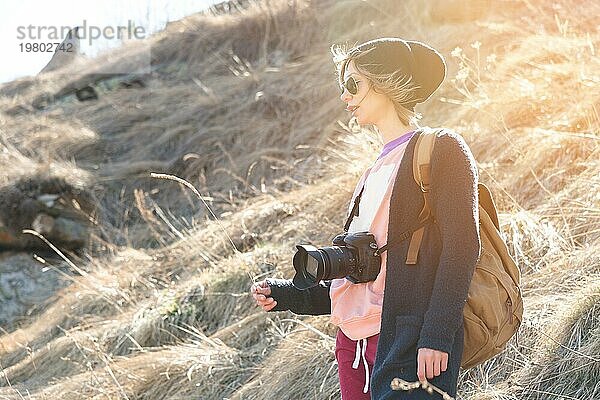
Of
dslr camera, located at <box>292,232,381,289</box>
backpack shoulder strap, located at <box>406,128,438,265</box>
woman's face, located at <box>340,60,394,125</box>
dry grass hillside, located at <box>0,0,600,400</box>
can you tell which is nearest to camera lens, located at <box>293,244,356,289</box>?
dslr camera, located at <box>292,232,381,289</box>

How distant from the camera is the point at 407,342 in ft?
6.31

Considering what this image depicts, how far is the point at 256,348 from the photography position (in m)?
4.19

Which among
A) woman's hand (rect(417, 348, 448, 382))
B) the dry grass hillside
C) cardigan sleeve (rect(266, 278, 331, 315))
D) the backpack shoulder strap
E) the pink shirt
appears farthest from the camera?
the dry grass hillside

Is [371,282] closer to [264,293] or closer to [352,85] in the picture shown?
[264,293]

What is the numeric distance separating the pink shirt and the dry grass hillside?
2.87 ft

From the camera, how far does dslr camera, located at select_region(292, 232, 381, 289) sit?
80.7 inches

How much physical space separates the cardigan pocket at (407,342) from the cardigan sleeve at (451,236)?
0.03m

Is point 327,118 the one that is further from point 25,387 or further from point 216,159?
point 25,387

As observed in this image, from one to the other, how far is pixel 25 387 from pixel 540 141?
319cm

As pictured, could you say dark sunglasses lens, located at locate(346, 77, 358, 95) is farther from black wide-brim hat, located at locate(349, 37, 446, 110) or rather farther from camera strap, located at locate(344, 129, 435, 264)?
camera strap, located at locate(344, 129, 435, 264)

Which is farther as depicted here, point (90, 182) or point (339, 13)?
point (339, 13)

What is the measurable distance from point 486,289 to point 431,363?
0.75 feet

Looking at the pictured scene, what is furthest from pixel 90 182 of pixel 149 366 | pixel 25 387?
pixel 149 366

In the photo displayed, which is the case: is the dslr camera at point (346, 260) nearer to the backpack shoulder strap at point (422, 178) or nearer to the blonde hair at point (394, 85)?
the backpack shoulder strap at point (422, 178)
